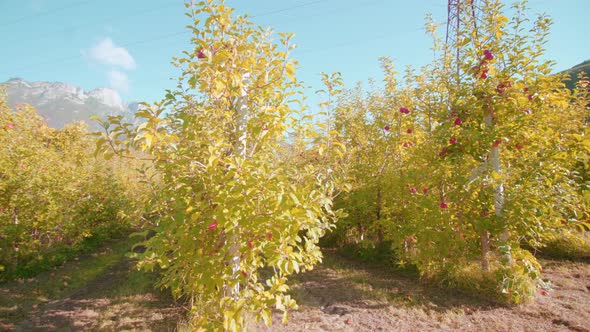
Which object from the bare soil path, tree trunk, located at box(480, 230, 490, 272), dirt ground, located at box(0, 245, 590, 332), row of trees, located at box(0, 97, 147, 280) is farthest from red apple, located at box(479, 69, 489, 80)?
row of trees, located at box(0, 97, 147, 280)

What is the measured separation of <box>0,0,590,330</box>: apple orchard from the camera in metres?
1.80

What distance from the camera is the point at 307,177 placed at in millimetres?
2334

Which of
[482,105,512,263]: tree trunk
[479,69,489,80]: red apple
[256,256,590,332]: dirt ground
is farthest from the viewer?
[479,69,489,80]: red apple

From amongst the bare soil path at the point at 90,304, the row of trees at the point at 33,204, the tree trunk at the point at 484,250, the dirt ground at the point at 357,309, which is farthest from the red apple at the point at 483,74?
the row of trees at the point at 33,204

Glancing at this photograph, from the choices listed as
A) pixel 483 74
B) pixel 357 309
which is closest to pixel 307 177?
pixel 357 309

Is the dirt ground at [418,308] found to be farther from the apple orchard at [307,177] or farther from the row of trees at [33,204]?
the row of trees at [33,204]

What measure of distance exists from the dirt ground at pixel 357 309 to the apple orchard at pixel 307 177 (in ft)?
0.94

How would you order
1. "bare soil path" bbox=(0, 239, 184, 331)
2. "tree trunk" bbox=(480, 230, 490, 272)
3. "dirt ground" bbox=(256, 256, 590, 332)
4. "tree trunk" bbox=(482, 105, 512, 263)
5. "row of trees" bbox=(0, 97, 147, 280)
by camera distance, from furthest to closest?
"row of trees" bbox=(0, 97, 147, 280) < "tree trunk" bbox=(480, 230, 490, 272) < "tree trunk" bbox=(482, 105, 512, 263) < "bare soil path" bbox=(0, 239, 184, 331) < "dirt ground" bbox=(256, 256, 590, 332)

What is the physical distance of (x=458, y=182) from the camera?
341 cm

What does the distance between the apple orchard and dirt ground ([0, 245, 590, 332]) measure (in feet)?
0.94

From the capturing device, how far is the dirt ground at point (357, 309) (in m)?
2.93

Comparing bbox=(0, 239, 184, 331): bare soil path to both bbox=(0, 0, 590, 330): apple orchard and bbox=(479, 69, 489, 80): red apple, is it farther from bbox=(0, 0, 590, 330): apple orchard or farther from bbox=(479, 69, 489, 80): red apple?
bbox=(479, 69, 489, 80): red apple

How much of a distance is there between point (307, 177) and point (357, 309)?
83.5 inches

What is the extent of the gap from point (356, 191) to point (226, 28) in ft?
13.5
